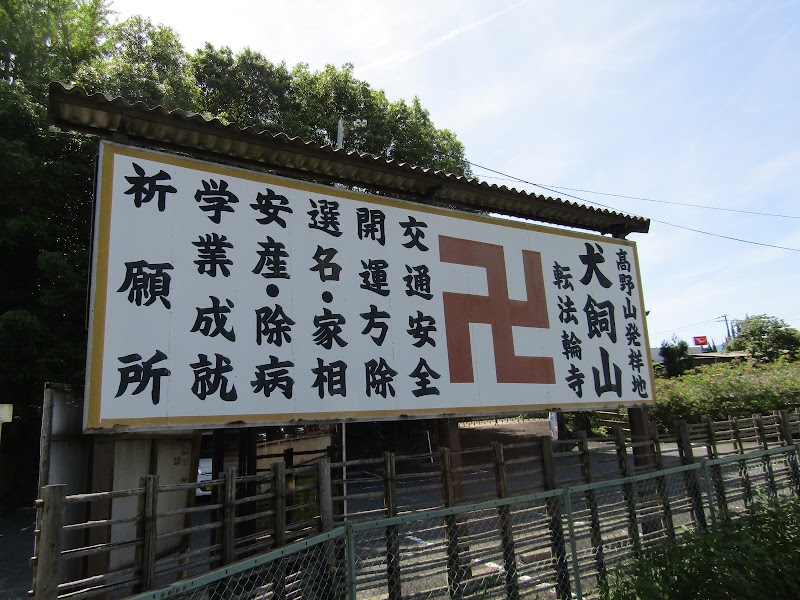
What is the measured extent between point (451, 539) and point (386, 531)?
Answer: 2.51 ft

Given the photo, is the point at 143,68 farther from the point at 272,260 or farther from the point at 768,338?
the point at 768,338

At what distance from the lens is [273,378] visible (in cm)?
512

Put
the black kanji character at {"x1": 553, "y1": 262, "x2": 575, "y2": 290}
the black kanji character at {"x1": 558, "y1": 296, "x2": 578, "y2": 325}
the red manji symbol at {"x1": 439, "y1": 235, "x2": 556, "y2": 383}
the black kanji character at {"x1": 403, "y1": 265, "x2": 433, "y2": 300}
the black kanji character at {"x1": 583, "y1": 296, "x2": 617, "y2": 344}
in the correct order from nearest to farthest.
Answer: the black kanji character at {"x1": 403, "y1": 265, "x2": 433, "y2": 300} < the red manji symbol at {"x1": 439, "y1": 235, "x2": 556, "y2": 383} < the black kanji character at {"x1": 558, "y1": 296, "x2": 578, "y2": 325} < the black kanji character at {"x1": 553, "y1": 262, "x2": 575, "y2": 290} < the black kanji character at {"x1": 583, "y1": 296, "x2": 617, "y2": 344}

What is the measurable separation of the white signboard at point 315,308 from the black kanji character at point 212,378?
0.01 m

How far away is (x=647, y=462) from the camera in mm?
7879

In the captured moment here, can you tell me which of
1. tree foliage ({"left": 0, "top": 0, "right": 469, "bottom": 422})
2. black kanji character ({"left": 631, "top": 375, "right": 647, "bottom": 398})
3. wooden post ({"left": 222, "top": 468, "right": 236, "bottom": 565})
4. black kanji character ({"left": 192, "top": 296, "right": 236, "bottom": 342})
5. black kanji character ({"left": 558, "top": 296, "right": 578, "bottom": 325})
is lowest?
wooden post ({"left": 222, "top": 468, "right": 236, "bottom": 565})

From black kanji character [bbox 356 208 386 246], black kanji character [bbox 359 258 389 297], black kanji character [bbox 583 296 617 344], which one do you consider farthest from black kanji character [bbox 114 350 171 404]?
black kanji character [bbox 583 296 617 344]

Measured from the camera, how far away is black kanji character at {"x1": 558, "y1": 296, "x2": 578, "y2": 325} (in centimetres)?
736

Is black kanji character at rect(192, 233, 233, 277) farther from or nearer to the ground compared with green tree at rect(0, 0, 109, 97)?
nearer to the ground

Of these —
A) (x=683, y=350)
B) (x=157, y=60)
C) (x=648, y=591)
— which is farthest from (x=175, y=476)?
(x=683, y=350)

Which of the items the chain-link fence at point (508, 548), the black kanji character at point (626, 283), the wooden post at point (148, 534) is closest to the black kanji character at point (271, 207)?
the wooden post at point (148, 534)

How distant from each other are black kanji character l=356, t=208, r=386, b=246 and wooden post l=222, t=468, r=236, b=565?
9.79 feet

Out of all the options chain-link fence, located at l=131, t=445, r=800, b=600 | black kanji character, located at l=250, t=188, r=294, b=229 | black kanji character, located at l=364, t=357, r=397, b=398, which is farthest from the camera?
black kanji character, located at l=364, t=357, r=397, b=398

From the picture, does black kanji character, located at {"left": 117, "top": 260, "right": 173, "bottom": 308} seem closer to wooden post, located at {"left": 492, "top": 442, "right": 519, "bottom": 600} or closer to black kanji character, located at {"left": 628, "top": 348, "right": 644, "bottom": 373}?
wooden post, located at {"left": 492, "top": 442, "right": 519, "bottom": 600}
